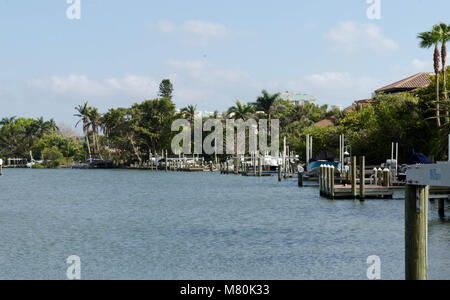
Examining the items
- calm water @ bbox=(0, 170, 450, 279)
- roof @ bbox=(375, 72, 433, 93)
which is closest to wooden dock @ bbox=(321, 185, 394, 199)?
calm water @ bbox=(0, 170, 450, 279)

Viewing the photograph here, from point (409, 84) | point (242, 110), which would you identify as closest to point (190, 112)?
point (242, 110)

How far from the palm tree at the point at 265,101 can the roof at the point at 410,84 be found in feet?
79.8

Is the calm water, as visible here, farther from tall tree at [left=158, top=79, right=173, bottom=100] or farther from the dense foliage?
tall tree at [left=158, top=79, right=173, bottom=100]

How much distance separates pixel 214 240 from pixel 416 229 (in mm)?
14762

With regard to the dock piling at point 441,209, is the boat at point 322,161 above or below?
above

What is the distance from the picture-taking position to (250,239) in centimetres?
2714

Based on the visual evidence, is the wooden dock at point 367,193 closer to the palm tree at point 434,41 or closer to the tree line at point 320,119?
the tree line at point 320,119

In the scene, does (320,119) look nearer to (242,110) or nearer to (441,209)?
(242,110)

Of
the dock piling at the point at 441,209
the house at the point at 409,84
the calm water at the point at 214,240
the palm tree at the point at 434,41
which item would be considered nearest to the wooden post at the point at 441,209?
the dock piling at the point at 441,209

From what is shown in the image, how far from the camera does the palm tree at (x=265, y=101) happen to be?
120 m

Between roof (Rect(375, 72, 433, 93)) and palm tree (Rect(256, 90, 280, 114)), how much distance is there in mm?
24312
